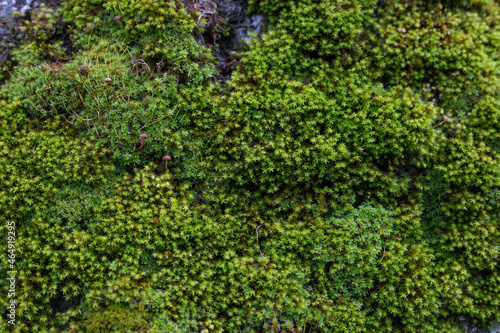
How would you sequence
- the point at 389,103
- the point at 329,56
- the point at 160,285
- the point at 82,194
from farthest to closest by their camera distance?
1. the point at 329,56
2. the point at 389,103
3. the point at 82,194
4. the point at 160,285

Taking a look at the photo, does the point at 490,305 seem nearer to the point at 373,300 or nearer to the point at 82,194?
the point at 373,300

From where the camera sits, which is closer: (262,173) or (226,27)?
(262,173)

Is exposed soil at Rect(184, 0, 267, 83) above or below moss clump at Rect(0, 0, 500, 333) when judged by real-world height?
above

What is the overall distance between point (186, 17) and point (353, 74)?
250 centimetres

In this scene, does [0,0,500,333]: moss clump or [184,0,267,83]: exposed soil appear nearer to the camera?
[0,0,500,333]: moss clump

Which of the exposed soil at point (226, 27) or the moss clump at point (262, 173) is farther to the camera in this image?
the exposed soil at point (226, 27)

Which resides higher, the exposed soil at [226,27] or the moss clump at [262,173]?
the exposed soil at [226,27]

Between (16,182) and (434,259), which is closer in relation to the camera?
(16,182)

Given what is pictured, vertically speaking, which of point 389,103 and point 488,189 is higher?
point 389,103

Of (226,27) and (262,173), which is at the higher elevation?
(226,27)

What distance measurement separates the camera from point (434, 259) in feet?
14.1

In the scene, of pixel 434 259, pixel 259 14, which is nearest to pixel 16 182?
pixel 259 14

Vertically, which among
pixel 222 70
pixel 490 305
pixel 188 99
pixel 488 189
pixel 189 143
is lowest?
pixel 490 305

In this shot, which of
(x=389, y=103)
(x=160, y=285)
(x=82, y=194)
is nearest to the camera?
(x=160, y=285)
